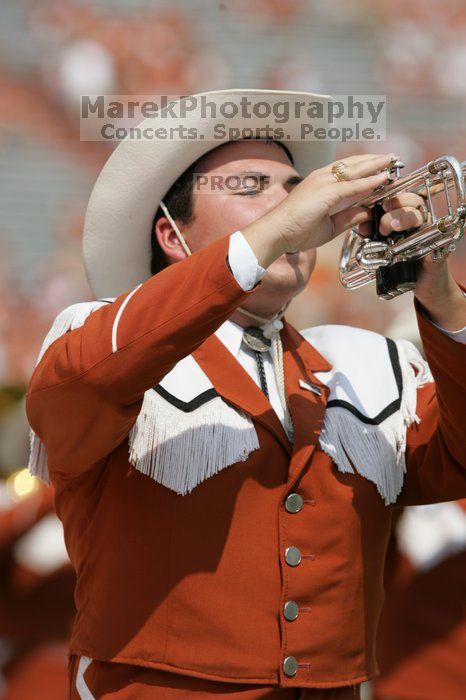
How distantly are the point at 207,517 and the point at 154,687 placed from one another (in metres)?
0.34

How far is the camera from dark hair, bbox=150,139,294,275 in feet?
8.63

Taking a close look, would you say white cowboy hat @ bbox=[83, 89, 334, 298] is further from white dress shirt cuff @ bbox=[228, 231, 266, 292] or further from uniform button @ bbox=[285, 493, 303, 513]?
uniform button @ bbox=[285, 493, 303, 513]

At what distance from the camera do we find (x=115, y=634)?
206 cm

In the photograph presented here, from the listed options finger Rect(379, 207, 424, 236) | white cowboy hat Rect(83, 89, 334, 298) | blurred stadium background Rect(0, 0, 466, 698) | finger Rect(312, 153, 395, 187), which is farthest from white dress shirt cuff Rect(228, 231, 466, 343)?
blurred stadium background Rect(0, 0, 466, 698)

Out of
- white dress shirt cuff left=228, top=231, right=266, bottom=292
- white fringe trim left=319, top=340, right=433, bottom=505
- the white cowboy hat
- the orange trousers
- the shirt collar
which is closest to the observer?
white dress shirt cuff left=228, top=231, right=266, bottom=292

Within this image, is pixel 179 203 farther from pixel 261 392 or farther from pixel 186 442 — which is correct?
pixel 186 442

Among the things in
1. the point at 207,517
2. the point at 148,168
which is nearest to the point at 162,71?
the point at 148,168

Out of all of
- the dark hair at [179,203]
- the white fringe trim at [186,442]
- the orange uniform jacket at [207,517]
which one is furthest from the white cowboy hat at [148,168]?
the white fringe trim at [186,442]

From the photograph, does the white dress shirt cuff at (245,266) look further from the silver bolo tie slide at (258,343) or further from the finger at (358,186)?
the silver bolo tie slide at (258,343)

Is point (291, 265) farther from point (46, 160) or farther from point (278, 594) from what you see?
point (46, 160)

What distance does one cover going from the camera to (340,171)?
1969mm

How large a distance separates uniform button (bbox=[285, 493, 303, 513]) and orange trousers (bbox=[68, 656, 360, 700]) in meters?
0.35

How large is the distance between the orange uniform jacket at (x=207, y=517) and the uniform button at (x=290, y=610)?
14 millimetres

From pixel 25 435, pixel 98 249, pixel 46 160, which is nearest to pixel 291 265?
pixel 98 249
